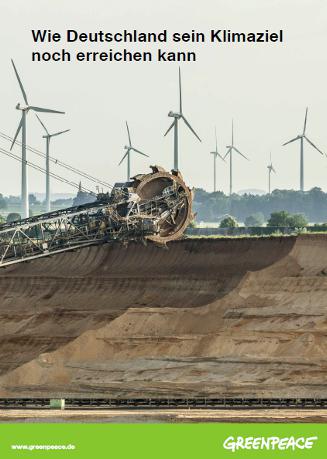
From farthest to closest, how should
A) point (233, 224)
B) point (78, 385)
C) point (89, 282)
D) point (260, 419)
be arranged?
point (233, 224) → point (89, 282) → point (78, 385) → point (260, 419)

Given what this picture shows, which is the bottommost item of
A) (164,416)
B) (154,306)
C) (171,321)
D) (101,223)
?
(164,416)

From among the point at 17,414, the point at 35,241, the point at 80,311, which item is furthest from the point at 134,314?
the point at 17,414

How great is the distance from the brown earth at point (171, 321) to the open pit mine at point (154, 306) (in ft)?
0.26

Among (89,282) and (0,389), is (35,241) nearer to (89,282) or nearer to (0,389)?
(89,282)

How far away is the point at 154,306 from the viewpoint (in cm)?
7894

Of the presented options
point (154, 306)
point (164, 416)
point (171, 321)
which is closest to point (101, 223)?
point (154, 306)

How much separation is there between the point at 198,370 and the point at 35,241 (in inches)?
721

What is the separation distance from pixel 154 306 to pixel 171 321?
10.0 feet

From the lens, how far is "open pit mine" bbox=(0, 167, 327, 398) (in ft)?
231

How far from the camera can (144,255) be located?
85625 millimetres

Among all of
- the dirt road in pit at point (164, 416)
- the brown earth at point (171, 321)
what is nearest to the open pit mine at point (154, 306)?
the brown earth at point (171, 321)

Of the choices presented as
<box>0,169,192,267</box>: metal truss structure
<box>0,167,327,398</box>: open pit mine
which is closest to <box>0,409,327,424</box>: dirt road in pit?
<box>0,167,327,398</box>: open pit mine

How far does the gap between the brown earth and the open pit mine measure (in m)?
0.08

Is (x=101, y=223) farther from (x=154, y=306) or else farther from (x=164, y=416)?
(x=164, y=416)
